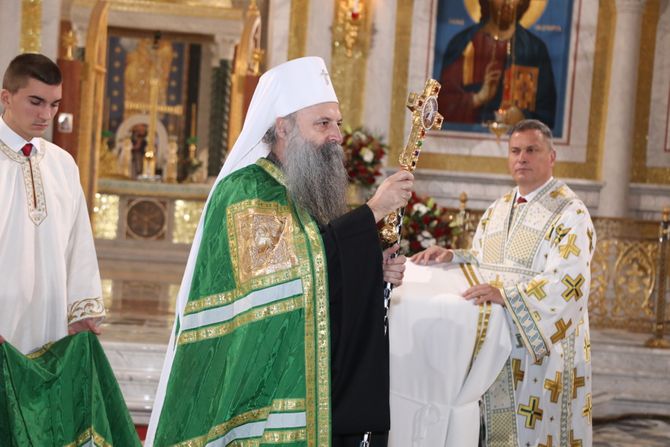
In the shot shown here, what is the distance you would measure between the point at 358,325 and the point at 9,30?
7.97 m

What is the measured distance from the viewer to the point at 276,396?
3.59 metres

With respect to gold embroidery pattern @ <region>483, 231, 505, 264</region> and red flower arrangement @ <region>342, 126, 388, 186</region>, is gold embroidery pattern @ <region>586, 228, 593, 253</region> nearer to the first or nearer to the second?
gold embroidery pattern @ <region>483, 231, 505, 264</region>

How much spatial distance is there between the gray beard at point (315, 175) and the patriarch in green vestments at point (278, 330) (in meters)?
0.10

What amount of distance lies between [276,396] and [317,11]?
8109mm

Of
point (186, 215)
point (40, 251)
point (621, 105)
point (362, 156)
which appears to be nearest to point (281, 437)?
point (40, 251)

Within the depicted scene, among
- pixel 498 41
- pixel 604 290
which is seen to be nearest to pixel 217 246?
pixel 604 290

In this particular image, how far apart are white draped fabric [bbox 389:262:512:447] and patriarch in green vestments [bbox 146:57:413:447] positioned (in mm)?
1098

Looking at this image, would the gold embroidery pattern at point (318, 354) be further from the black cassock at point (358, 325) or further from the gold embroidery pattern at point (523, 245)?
the gold embroidery pattern at point (523, 245)

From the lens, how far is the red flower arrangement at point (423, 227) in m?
8.39

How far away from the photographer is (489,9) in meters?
11.8

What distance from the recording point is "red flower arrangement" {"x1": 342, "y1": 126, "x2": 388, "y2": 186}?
32.1ft

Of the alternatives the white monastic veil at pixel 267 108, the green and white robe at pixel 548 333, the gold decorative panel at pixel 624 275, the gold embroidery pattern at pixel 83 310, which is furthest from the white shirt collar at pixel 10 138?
the gold decorative panel at pixel 624 275

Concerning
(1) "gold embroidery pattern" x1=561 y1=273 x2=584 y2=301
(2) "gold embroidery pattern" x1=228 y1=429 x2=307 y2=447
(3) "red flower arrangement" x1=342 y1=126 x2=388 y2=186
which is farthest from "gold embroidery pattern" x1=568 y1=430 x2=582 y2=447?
(3) "red flower arrangement" x1=342 y1=126 x2=388 y2=186

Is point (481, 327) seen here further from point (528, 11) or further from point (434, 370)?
point (528, 11)
